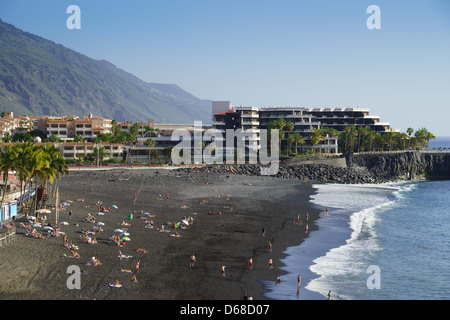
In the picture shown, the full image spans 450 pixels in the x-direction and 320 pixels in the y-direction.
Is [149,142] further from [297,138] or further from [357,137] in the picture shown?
[357,137]

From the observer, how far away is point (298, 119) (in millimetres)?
145000

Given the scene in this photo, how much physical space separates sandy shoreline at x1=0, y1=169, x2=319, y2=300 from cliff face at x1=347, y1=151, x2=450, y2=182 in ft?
183

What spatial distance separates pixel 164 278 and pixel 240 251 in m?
10.2

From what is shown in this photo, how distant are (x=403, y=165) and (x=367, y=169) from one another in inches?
471

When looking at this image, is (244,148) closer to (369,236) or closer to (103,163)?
(103,163)

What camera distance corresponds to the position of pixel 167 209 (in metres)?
58.0

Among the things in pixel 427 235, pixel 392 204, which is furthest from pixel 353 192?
pixel 427 235

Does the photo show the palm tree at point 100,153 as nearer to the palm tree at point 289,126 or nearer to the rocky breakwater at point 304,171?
the rocky breakwater at point 304,171

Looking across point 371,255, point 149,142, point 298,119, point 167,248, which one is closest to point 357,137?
point 298,119

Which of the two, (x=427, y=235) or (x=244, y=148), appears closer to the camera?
(x=427, y=235)

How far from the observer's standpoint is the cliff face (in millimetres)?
125312

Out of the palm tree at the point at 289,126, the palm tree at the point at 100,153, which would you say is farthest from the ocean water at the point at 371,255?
the palm tree at the point at 289,126

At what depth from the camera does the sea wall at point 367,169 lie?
10924cm

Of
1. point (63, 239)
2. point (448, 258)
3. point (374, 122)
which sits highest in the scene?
point (374, 122)
